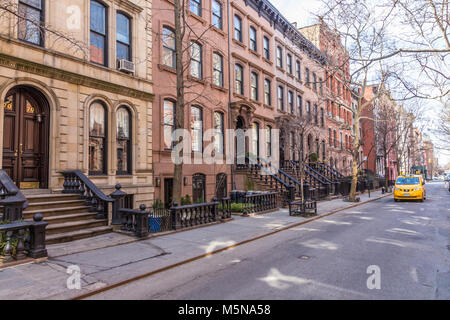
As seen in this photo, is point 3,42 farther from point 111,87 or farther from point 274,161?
point 274,161

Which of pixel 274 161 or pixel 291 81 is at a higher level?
pixel 291 81

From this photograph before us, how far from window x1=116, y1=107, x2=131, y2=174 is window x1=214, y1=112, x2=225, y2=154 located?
5.96 meters

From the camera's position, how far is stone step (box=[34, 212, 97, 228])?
8.16 m

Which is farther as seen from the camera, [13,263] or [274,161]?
[274,161]

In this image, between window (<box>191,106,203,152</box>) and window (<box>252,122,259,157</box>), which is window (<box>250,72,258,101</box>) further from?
window (<box>191,106,203,152</box>)

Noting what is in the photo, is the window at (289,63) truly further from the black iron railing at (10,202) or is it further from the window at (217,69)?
the black iron railing at (10,202)

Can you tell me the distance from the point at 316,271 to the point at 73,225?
6489mm

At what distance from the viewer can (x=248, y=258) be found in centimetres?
667

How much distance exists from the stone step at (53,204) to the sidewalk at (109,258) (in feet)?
5.23

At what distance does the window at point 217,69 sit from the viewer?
17.7 m

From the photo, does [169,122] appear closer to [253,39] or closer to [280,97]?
[253,39]

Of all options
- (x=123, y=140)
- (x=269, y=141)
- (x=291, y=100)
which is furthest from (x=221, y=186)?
(x=291, y=100)

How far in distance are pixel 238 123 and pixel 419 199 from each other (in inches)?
515

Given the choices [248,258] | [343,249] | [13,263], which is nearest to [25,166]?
[13,263]
